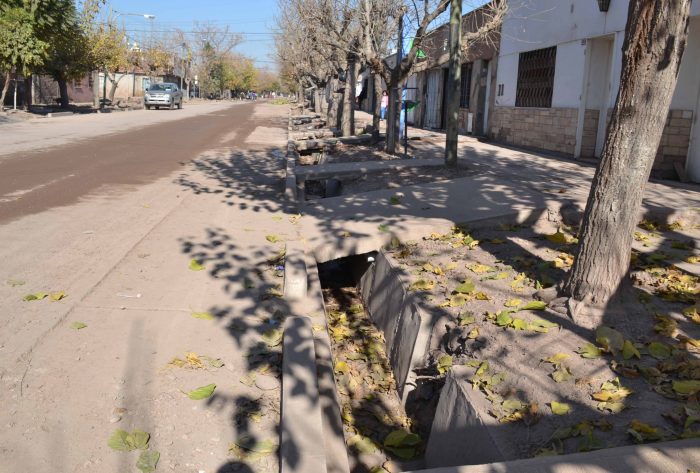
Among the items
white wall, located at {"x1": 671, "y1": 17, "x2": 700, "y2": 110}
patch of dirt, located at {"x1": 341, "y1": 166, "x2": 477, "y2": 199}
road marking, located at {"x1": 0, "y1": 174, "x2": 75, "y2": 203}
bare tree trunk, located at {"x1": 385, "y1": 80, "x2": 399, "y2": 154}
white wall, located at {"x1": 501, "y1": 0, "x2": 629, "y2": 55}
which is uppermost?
white wall, located at {"x1": 501, "y1": 0, "x2": 629, "y2": 55}

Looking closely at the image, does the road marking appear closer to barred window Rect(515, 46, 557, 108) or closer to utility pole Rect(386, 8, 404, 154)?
utility pole Rect(386, 8, 404, 154)

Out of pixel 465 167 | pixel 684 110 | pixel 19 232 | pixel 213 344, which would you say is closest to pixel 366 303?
pixel 213 344

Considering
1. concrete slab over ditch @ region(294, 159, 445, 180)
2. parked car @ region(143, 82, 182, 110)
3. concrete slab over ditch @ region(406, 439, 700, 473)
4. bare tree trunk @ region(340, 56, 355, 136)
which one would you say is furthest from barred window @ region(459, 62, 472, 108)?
parked car @ region(143, 82, 182, 110)

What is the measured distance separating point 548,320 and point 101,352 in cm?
305

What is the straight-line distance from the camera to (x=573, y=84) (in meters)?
13.8

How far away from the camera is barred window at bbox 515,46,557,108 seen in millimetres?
15211

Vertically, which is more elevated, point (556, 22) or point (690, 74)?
point (556, 22)

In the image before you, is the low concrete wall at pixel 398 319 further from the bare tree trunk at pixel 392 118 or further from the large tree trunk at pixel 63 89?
the large tree trunk at pixel 63 89

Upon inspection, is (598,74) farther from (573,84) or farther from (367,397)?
(367,397)

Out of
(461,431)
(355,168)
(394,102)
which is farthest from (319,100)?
(461,431)

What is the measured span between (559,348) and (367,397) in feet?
5.11

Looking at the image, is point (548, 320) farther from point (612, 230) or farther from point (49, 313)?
point (49, 313)

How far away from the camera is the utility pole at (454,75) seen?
10488mm

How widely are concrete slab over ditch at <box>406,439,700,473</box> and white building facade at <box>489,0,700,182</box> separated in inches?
346
